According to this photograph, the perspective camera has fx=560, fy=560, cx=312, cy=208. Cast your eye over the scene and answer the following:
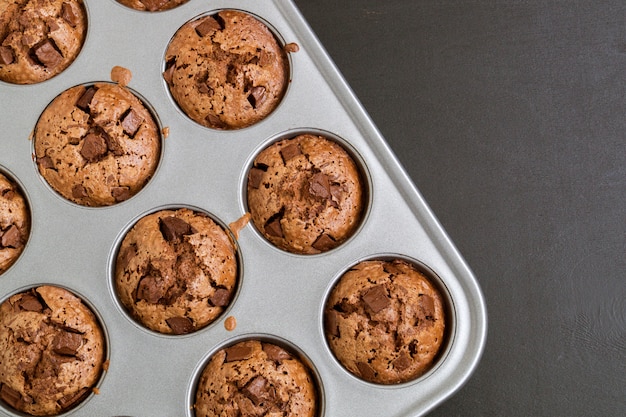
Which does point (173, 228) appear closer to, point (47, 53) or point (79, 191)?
point (79, 191)

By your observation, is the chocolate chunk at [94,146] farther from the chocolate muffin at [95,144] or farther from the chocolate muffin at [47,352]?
the chocolate muffin at [47,352]

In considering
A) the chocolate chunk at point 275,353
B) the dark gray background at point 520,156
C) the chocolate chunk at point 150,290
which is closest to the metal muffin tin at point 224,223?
the chocolate chunk at point 275,353

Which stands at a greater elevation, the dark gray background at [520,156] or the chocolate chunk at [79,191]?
the chocolate chunk at [79,191]

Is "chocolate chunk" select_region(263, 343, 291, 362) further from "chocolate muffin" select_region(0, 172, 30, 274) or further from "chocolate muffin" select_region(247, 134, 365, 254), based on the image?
"chocolate muffin" select_region(0, 172, 30, 274)

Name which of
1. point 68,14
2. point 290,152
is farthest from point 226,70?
point 68,14

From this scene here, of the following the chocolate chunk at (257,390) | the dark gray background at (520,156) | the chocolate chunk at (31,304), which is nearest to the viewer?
the chocolate chunk at (257,390)

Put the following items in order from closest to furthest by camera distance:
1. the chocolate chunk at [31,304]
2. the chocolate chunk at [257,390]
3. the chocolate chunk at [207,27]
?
the chocolate chunk at [257,390], the chocolate chunk at [31,304], the chocolate chunk at [207,27]
